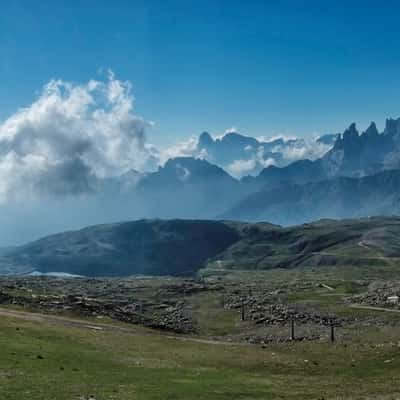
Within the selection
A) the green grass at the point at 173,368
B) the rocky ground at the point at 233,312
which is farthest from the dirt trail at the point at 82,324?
the rocky ground at the point at 233,312

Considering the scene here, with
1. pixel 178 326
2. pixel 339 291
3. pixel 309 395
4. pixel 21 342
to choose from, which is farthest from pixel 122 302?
pixel 309 395

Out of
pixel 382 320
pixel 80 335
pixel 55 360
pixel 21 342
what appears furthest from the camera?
pixel 382 320

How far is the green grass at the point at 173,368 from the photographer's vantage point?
40.7 meters

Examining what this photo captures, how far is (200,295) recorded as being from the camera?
607ft

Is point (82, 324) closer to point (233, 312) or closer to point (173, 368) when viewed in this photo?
point (173, 368)

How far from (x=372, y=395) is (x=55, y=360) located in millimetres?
28631

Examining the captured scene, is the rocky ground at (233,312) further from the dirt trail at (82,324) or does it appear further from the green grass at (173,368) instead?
the green grass at (173,368)

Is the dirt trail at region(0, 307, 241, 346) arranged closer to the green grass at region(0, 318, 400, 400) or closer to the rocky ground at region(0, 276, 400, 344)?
the green grass at region(0, 318, 400, 400)

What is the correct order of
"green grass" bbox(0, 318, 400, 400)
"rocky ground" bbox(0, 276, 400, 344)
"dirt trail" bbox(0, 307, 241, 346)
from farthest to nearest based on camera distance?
"rocky ground" bbox(0, 276, 400, 344)
"dirt trail" bbox(0, 307, 241, 346)
"green grass" bbox(0, 318, 400, 400)

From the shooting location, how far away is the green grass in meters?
40.7

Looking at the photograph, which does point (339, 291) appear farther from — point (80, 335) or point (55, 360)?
point (55, 360)

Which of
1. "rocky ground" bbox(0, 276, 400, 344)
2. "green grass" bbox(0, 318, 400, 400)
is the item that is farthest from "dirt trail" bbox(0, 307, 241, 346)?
"rocky ground" bbox(0, 276, 400, 344)

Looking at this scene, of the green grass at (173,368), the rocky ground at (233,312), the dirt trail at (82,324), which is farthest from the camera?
the rocky ground at (233,312)

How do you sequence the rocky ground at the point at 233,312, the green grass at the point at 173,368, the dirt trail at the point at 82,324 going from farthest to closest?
the rocky ground at the point at 233,312 < the dirt trail at the point at 82,324 < the green grass at the point at 173,368
